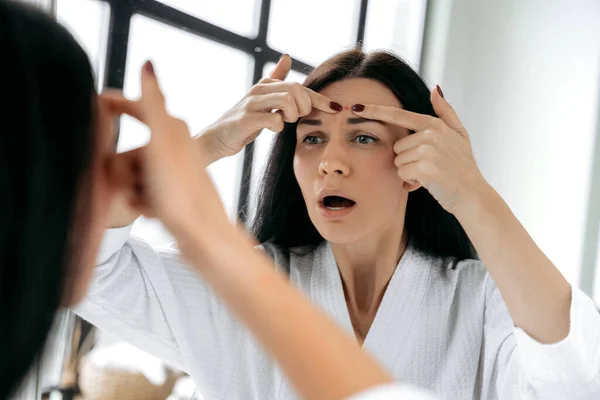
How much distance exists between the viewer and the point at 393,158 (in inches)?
41.3

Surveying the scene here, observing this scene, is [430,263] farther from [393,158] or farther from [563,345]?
[563,345]

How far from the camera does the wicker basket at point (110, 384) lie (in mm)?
1359

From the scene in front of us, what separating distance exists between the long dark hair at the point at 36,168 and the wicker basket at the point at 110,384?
3.54 ft

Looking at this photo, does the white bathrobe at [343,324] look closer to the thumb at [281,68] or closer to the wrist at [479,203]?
the wrist at [479,203]

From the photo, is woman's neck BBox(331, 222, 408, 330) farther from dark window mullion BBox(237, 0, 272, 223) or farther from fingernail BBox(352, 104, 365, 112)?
dark window mullion BBox(237, 0, 272, 223)

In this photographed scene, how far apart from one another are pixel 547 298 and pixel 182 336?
53cm

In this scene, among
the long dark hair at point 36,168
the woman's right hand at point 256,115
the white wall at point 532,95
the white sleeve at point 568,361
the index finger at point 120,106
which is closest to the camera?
the long dark hair at point 36,168

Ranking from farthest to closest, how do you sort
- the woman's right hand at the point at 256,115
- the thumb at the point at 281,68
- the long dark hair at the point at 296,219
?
the long dark hair at the point at 296,219
the thumb at the point at 281,68
the woman's right hand at the point at 256,115

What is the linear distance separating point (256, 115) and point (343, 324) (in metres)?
0.38

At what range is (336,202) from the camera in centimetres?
104

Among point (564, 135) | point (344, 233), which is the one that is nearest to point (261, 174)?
A: point (344, 233)

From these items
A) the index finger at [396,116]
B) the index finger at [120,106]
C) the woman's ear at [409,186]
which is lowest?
the woman's ear at [409,186]

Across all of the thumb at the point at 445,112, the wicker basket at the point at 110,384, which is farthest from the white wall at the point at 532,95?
the wicker basket at the point at 110,384

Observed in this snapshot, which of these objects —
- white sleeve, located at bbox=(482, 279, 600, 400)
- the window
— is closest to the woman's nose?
white sleeve, located at bbox=(482, 279, 600, 400)
